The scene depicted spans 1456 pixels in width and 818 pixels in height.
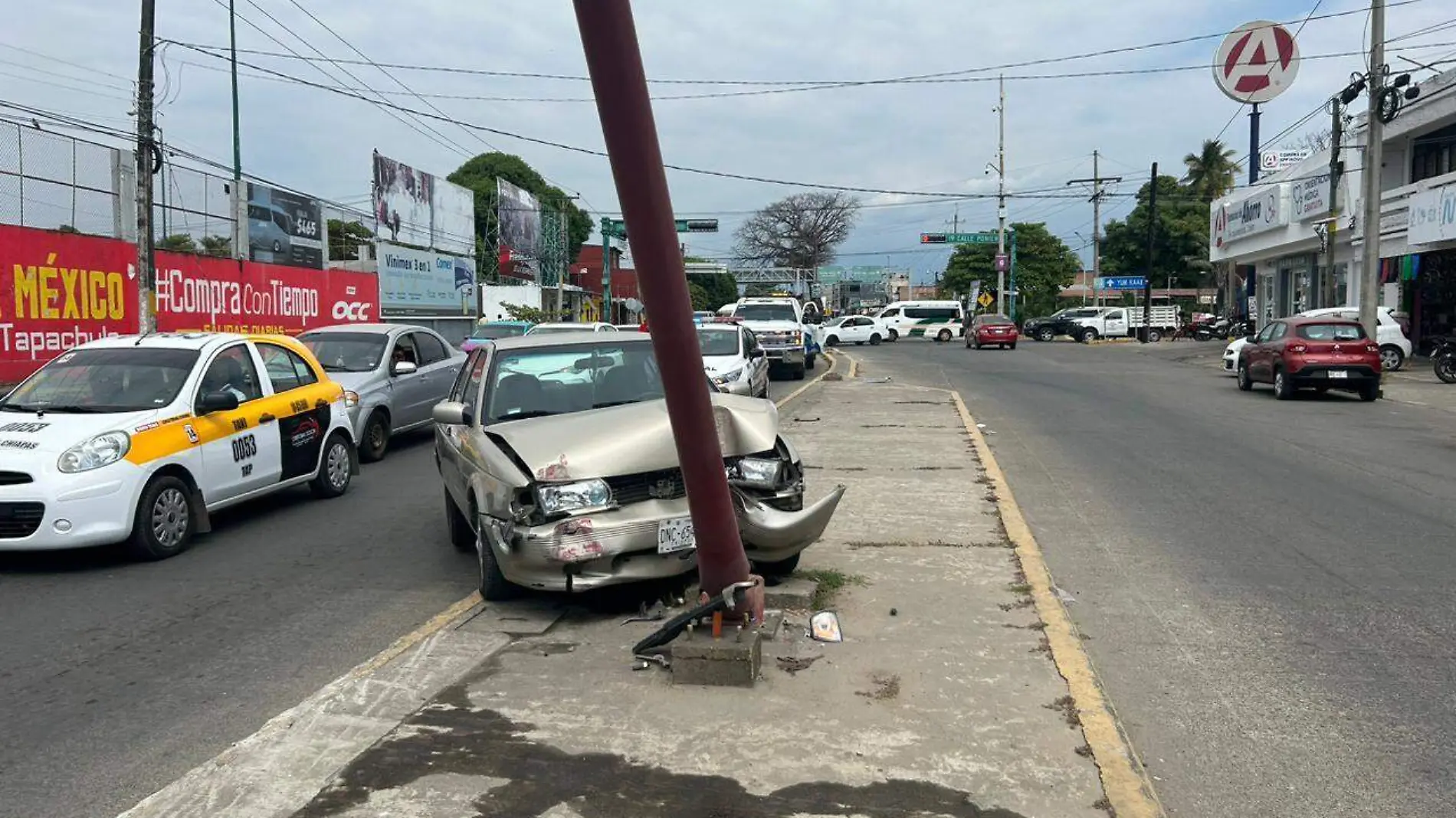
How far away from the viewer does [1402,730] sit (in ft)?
15.0

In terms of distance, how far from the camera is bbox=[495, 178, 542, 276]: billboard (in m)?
55.2

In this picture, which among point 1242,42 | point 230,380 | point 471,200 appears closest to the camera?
point 230,380

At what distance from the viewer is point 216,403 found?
8.85 meters

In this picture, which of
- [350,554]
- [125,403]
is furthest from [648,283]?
[125,403]

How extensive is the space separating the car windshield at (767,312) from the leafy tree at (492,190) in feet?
118

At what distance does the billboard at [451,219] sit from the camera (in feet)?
150

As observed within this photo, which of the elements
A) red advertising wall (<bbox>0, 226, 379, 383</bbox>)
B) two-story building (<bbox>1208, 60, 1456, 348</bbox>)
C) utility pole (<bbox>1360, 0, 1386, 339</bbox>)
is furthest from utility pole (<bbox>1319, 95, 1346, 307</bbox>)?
red advertising wall (<bbox>0, 226, 379, 383</bbox>)

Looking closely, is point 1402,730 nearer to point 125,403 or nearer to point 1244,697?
point 1244,697

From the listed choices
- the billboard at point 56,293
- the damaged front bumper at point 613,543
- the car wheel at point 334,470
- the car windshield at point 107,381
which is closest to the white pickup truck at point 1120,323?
the billboard at point 56,293

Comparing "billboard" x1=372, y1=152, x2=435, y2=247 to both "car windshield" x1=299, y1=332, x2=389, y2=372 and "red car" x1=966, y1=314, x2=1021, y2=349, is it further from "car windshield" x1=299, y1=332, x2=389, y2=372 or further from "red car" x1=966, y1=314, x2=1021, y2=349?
"car windshield" x1=299, y1=332, x2=389, y2=372

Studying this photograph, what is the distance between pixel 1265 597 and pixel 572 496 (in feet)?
13.2

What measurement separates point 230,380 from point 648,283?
6.20 meters

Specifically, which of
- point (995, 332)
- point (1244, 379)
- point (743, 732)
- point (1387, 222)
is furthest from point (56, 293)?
point (995, 332)

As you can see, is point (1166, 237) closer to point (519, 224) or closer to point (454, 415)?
point (519, 224)
